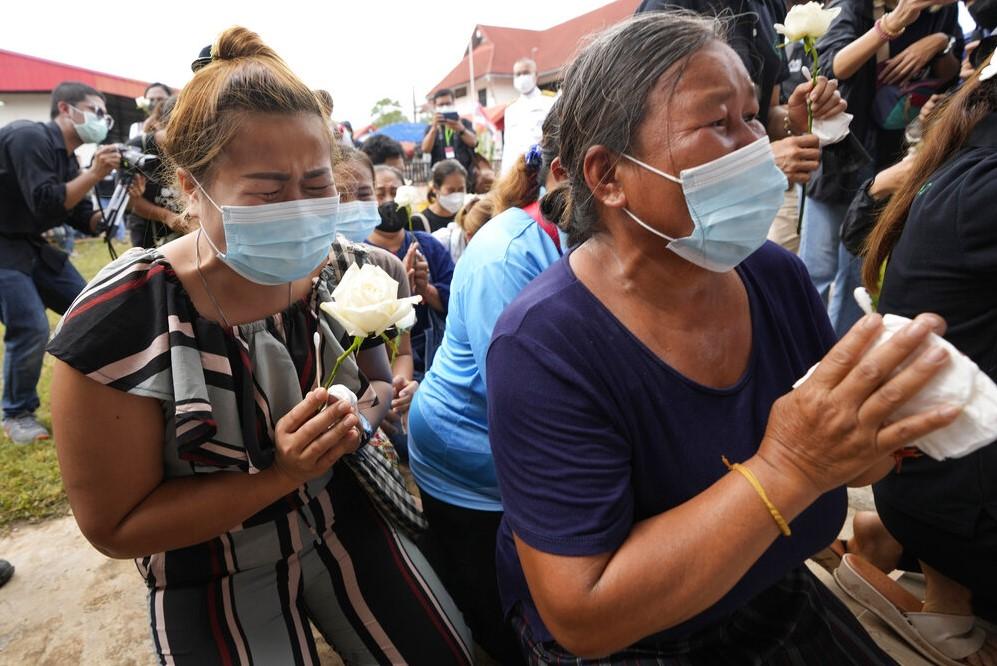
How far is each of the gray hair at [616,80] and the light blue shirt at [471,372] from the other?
445 millimetres

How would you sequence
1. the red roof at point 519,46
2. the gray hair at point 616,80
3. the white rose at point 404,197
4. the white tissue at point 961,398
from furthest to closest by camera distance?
the red roof at point 519,46 → the white rose at point 404,197 → the gray hair at point 616,80 → the white tissue at point 961,398

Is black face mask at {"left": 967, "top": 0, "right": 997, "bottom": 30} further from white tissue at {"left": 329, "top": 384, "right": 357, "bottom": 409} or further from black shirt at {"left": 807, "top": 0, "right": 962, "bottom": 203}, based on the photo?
white tissue at {"left": 329, "top": 384, "right": 357, "bottom": 409}

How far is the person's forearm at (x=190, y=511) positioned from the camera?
5.15 ft

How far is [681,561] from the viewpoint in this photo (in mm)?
1143

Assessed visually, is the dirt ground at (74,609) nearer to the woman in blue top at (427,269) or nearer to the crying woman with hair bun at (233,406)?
the crying woman with hair bun at (233,406)

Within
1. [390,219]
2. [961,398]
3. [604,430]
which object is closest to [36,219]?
[390,219]

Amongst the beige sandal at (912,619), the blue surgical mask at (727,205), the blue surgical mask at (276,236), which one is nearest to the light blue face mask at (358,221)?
the blue surgical mask at (276,236)

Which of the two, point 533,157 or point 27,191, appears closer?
point 533,157

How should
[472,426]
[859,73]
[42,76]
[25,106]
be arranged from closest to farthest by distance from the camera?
[472,426]
[859,73]
[25,106]
[42,76]

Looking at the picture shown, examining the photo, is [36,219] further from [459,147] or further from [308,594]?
[459,147]

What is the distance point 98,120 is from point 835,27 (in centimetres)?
525

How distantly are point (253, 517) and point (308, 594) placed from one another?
35cm

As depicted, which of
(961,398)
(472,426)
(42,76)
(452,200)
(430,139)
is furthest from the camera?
(42,76)

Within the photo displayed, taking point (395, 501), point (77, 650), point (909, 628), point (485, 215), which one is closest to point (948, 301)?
point (909, 628)
